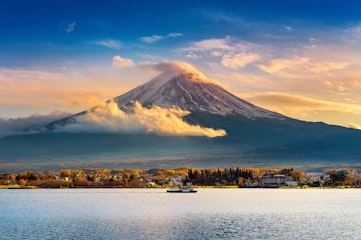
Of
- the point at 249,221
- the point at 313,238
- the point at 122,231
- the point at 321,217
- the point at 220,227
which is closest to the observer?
the point at 313,238

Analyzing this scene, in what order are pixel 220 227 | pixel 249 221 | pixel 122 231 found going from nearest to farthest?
1. pixel 122 231
2. pixel 220 227
3. pixel 249 221

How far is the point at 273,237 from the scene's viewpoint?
50.5 meters

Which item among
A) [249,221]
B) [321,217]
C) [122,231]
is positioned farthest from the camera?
[321,217]

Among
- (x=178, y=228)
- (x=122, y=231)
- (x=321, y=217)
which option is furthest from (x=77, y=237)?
(x=321, y=217)

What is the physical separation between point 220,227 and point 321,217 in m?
16.7

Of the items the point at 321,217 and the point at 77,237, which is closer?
the point at 77,237

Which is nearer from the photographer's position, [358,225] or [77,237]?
[77,237]

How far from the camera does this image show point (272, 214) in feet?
247

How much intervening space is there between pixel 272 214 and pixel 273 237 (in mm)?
25154

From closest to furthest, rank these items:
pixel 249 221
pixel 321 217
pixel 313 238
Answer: pixel 313 238 < pixel 249 221 < pixel 321 217

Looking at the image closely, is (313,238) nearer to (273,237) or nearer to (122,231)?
(273,237)

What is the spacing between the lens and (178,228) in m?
57.7

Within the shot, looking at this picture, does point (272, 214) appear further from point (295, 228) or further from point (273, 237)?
point (273, 237)

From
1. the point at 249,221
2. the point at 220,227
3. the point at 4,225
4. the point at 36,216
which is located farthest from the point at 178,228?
the point at 36,216
